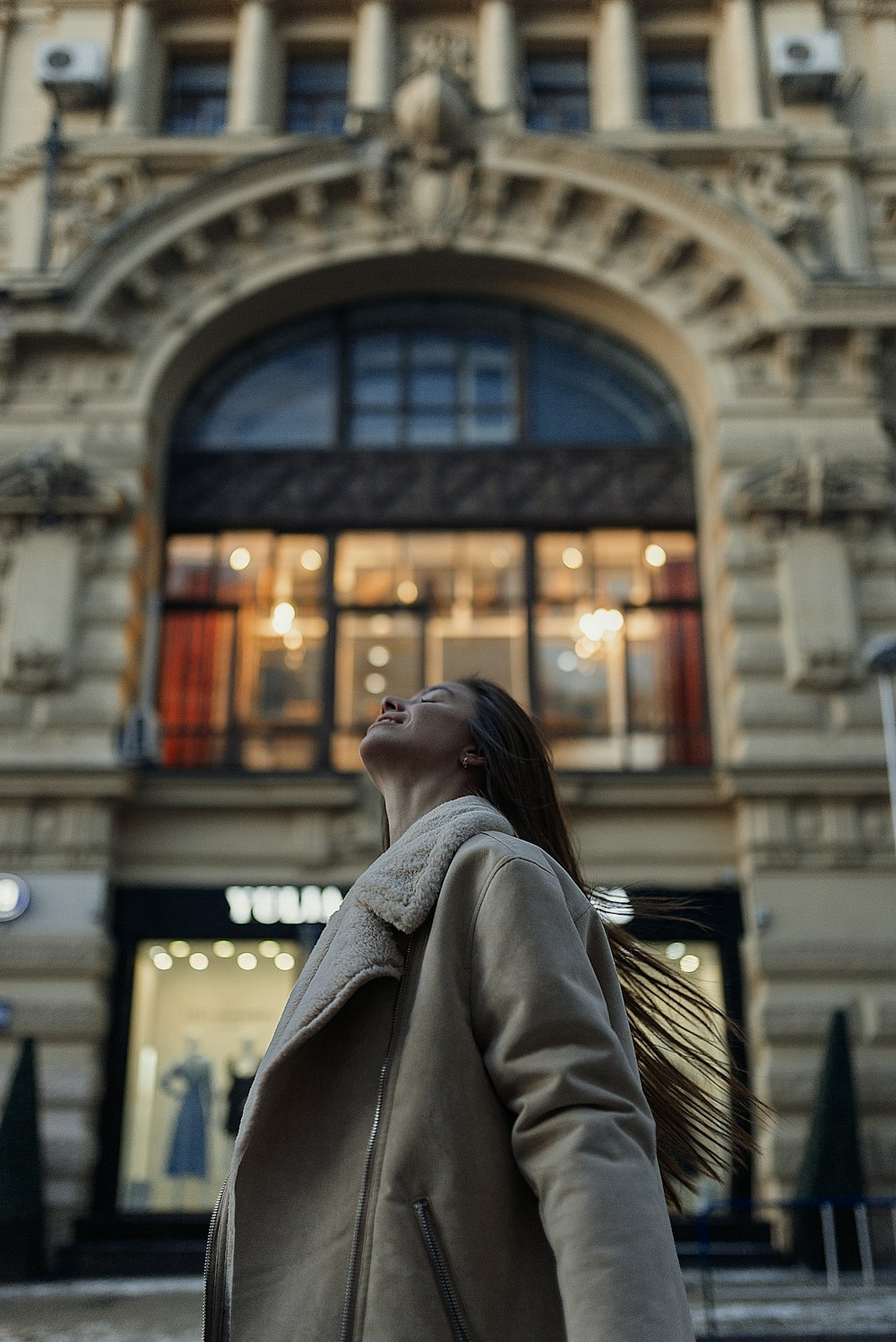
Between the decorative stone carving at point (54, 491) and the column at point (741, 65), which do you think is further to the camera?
the column at point (741, 65)

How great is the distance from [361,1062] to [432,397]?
50.4ft

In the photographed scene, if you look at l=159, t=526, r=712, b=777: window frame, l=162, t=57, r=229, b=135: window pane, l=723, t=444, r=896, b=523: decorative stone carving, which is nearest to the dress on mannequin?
l=159, t=526, r=712, b=777: window frame

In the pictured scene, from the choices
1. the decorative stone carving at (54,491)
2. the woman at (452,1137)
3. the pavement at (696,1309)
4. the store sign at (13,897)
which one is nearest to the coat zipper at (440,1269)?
the woman at (452,1137)

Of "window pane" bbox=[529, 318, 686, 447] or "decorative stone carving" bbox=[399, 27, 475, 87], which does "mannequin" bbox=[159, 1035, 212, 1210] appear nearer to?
"window pane" bbox=[529, 318, 686, 447]

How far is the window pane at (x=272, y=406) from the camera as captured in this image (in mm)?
16812

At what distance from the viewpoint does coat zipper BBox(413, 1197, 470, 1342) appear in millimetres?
2004

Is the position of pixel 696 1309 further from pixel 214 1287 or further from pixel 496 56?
pixel 496 56

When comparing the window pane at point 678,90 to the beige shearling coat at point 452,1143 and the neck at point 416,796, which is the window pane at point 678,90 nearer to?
the neck at point 416,796

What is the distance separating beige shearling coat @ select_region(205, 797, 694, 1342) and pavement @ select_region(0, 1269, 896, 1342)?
7.34 metres

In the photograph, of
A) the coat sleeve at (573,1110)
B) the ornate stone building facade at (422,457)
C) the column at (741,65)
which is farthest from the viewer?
the column at (741,65)

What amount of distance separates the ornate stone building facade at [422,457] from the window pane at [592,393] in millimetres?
60

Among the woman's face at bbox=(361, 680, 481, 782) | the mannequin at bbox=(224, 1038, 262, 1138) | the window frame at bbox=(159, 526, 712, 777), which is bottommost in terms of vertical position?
the mannequin at bbox=(224, 1038, 262, 1138)

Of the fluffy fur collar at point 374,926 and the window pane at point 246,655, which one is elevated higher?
the window pane at point 246,655

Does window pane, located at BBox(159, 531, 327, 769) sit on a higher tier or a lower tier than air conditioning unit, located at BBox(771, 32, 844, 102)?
lower
